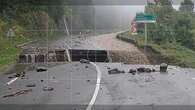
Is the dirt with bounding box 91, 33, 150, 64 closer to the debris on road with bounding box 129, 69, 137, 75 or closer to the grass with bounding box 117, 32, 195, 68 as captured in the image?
the grass with bounding box 117, 32, 195, 68

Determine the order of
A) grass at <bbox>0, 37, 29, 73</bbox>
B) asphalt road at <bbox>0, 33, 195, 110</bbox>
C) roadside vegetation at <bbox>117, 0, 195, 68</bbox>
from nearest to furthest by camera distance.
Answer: asphalt road at <bbox>0, 33, 195, 110</bbox>, roadside vegetation at <bbox>117, 0, 195, 68</bbox>, grass at <bbox>0, 37, 29, 73</bbox>

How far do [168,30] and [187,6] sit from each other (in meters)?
0.94

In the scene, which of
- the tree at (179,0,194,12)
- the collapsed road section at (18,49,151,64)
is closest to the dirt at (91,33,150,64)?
the collapsed road section at (18,49,151,64)

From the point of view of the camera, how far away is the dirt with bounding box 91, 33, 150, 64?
61.6 feet

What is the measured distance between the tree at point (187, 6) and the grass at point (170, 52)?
59.2 inches

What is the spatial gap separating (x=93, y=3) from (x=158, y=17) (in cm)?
294

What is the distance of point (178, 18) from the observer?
1588cm

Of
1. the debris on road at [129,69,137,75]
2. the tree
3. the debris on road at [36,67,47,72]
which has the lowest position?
the debris on road at [129,69,137,75]

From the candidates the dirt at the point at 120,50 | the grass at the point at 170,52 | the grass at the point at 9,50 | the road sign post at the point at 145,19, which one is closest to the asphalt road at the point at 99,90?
the dirt at the point at 120,50

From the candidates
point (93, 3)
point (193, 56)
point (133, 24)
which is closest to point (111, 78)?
point (133, 24)

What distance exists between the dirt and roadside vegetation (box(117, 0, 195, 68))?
407 millimetres

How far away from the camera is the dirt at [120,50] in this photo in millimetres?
18781

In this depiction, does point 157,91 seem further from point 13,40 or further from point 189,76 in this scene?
point 13,40

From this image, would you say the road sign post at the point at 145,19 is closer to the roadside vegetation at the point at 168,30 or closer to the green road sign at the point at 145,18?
the green road sign at the point at 145,18
